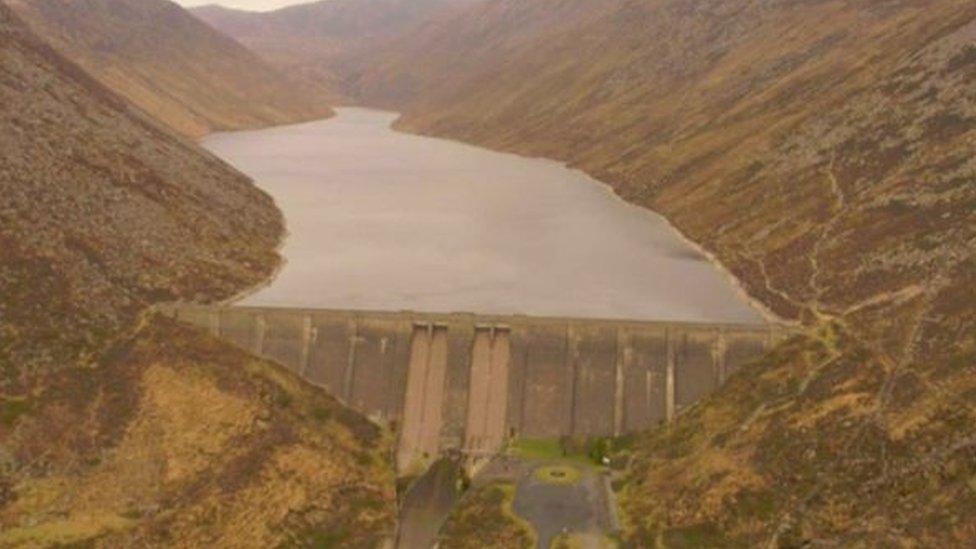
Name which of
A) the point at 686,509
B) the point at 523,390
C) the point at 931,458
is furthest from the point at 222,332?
the point at 931,458

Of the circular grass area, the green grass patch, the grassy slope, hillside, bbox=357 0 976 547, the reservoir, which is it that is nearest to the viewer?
hillside, bbox=357 0 976 547

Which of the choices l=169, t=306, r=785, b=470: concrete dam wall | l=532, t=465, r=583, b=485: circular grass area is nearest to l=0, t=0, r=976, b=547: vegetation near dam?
l=169, t=306, r=785, b=470: concrete dam wall

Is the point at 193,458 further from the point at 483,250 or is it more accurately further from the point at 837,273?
the point at 837,273

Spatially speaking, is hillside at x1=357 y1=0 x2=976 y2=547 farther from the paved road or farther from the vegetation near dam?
the paved road

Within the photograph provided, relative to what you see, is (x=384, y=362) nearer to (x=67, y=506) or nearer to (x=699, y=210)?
(x=67, y=506)

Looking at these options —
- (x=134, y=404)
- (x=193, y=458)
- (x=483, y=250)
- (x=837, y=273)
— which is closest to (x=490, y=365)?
(x=193, y=458)

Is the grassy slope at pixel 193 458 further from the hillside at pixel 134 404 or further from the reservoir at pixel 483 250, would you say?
the reservoir at pixel 483 250
